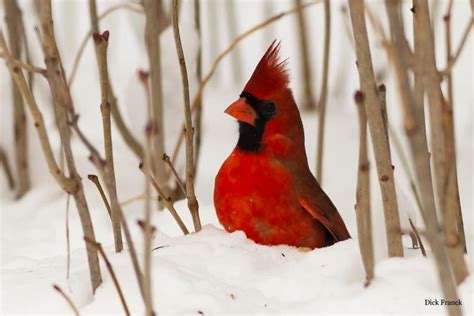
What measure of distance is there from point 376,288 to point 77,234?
65.2 inches

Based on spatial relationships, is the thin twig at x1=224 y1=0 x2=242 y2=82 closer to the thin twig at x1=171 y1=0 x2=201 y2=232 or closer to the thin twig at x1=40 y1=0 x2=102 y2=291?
the thin twig at x1=171 y1=0 x2=201 y2=232

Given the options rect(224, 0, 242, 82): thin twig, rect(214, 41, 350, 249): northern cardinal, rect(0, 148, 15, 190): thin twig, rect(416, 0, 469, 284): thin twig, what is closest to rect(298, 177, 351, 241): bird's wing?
rect(214, 41, 350, 249): northern cardinal

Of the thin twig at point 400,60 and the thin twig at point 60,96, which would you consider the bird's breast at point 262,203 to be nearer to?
the thin twig at point 60,96

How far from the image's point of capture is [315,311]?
180cm

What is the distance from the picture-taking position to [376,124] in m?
1.84

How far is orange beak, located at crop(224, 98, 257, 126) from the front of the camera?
246 cm

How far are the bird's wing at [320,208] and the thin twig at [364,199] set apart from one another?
1.88 feet

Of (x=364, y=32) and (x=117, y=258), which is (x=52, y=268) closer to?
(x=117, y=258)

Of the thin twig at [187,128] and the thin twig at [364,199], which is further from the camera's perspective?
the thin twig at [187,128]

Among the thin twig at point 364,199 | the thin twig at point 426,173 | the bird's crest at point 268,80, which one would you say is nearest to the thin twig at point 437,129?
the thin twig at point 426,173

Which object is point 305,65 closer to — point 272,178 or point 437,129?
point 272,178

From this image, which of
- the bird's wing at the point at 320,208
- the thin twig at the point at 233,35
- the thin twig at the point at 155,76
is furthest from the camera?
the thin twig at the point at 233,35

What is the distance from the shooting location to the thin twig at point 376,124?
1.81 m

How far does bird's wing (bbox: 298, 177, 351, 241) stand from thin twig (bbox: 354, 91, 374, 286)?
573mm
